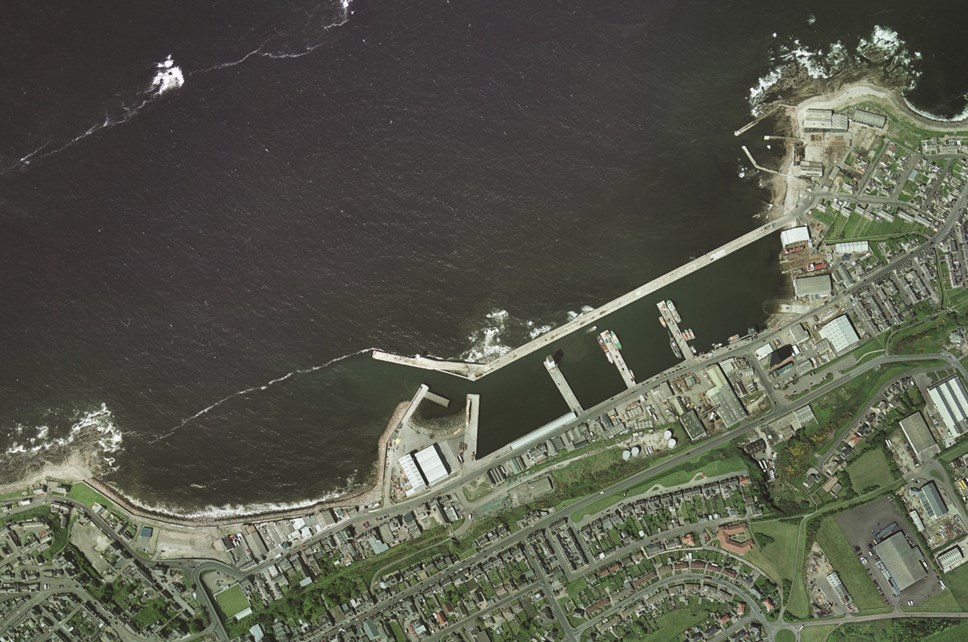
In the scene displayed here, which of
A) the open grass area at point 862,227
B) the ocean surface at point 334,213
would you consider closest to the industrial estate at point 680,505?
the open grass area at point 862,227

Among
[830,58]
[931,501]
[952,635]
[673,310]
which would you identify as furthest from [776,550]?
[830,58]

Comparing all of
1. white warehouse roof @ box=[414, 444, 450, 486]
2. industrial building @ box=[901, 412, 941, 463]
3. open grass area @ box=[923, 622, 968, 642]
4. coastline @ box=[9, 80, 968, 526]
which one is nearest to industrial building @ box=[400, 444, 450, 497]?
white warehouse roof @ box=[414, 444, 450, 486]

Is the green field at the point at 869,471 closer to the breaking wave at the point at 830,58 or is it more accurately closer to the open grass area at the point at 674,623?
the open grass area at the point at 674,623

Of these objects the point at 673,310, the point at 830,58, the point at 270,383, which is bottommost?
the point at 673,310

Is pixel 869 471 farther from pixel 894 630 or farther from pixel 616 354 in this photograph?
pixel 616 354

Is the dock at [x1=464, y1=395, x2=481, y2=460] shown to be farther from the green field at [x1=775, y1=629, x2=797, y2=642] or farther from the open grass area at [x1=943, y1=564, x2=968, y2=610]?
the open grass area at [x1=943, y1=564, x2=968, y2=610]

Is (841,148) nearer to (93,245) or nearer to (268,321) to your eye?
(268,321)
